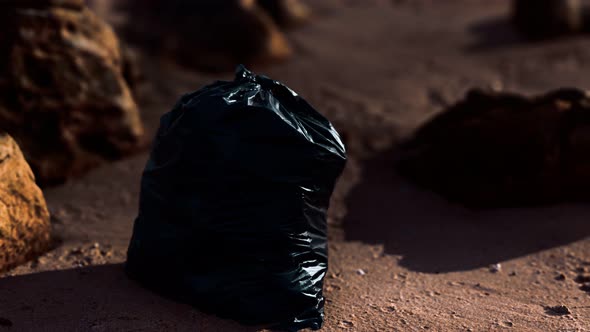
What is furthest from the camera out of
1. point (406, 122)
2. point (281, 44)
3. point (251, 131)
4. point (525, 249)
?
point (281, 44)

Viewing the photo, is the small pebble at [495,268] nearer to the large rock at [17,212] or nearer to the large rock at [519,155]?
the large rock at [519,155]

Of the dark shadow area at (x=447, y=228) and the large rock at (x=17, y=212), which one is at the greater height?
the dark shadow area at (x=447, y=228)

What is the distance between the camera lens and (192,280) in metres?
2.28

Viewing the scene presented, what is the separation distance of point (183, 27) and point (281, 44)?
0.99 meters

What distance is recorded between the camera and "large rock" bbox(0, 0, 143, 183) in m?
3.51

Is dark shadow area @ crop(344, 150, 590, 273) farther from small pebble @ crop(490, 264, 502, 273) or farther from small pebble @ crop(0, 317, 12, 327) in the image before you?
small pebble @ crop(0, 317, 12, 327)

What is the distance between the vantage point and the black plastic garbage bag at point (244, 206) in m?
2.21

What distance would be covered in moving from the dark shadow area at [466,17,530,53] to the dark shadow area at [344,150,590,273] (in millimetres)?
3196

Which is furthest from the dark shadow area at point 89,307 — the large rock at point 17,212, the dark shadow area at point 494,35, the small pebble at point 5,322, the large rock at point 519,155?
the dark shadow area at point 494,35

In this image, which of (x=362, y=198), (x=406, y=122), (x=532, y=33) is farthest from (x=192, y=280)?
(x=532, y=33)

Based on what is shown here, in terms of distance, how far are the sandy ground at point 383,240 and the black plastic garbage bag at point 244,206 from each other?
117mm

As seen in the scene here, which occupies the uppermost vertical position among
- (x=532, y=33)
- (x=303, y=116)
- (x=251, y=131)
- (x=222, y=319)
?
(x=532, y=33)

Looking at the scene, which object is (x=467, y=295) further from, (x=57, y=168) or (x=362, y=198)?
(x=57, y=168)

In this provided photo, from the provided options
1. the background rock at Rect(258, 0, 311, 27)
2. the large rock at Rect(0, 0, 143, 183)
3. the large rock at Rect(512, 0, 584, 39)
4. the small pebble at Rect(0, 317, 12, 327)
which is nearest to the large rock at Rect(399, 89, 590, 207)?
the large rock at Rect(0, 0, 143, 183)
